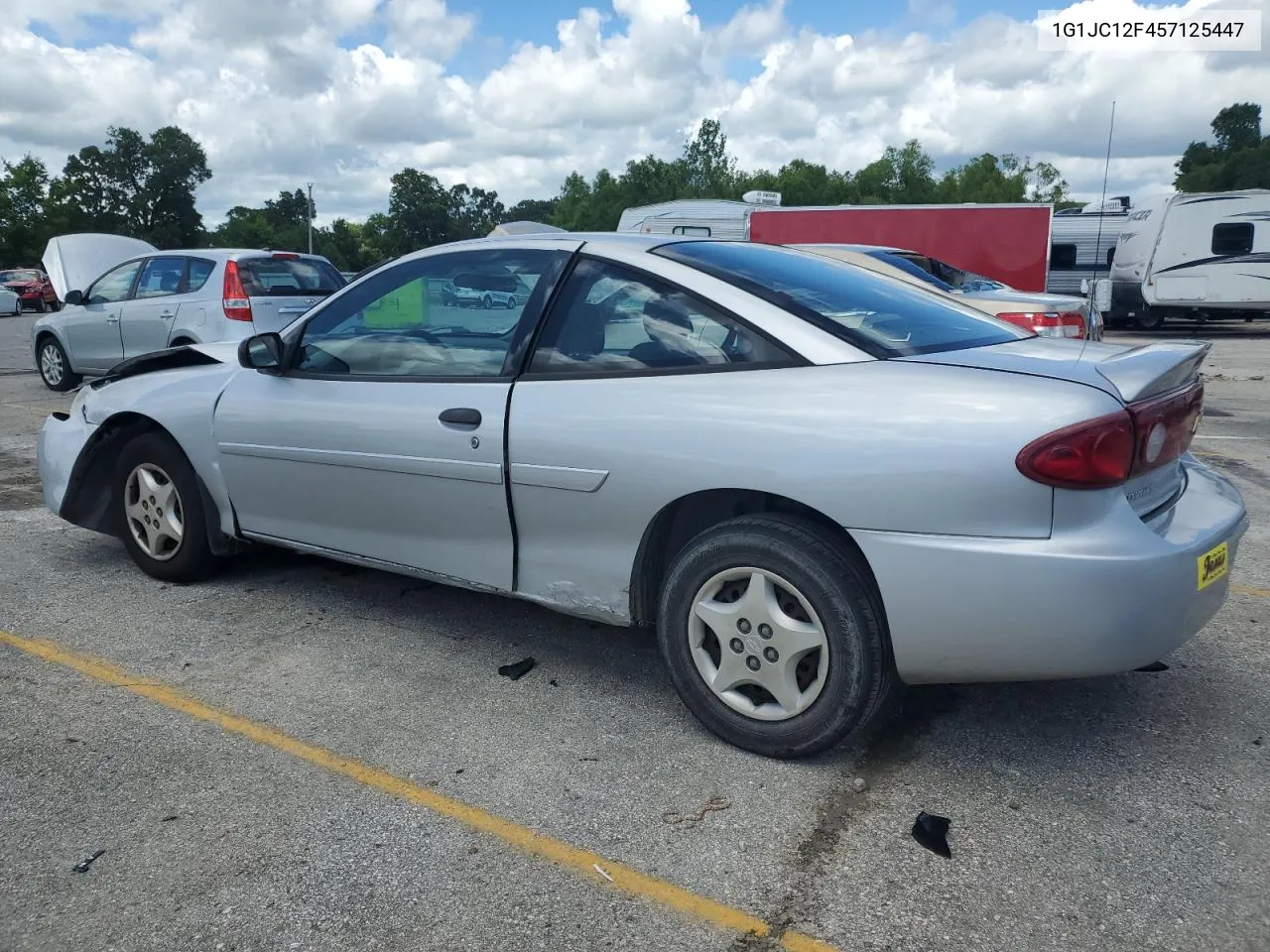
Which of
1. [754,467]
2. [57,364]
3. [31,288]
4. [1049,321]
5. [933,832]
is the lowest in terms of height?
[933,832]

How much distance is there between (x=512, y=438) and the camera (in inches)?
126

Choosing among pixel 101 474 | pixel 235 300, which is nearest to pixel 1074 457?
pixel 101 474

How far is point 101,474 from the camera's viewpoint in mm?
4664

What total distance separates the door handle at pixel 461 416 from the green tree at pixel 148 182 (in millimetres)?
83522

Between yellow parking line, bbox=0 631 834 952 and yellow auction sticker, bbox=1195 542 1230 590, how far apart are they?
1.37 meters

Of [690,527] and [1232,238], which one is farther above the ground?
[690,527]

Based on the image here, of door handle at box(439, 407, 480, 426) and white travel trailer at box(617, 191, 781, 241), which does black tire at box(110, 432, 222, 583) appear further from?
white travel trailer at box(617, 191, 781, 241)

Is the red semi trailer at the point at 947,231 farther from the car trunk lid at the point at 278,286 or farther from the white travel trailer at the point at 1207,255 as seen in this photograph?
the car trunk lid at the point at 278,286

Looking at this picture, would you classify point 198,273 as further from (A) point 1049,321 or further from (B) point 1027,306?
(A) point 1049,321

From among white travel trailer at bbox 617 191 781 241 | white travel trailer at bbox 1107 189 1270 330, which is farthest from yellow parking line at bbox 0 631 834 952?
white travel trailer at bbox 1107 189 1270 330

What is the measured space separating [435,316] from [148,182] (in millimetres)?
89649

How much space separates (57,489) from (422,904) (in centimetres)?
331

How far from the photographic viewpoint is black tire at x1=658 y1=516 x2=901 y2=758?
8.86 feet

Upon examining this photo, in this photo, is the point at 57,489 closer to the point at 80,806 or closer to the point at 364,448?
the point at 364,448
